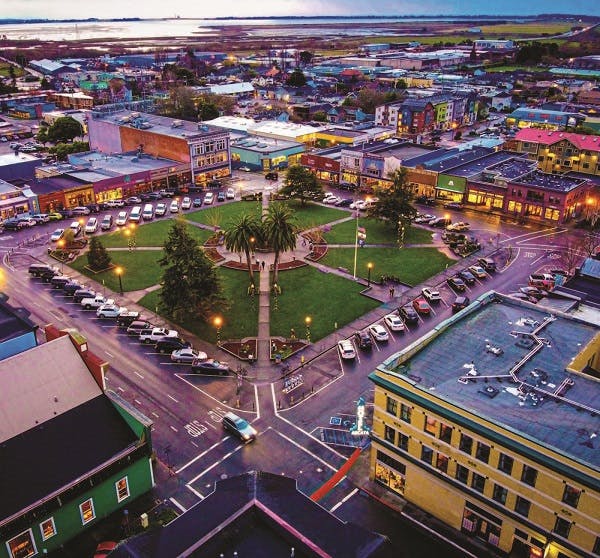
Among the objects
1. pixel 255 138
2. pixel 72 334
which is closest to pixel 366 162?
pixel 255 138

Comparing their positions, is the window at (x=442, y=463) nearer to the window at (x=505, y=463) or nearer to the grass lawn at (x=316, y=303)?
the window at (x=505, y=463)

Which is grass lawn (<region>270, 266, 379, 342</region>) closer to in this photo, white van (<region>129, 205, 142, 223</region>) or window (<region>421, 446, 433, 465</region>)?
window (<region>421, 446, 433, 465</region>)

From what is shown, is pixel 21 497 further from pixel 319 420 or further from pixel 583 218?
pixel 583 218

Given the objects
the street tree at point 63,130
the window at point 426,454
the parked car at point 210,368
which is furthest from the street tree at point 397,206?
the street tree at point 63,130

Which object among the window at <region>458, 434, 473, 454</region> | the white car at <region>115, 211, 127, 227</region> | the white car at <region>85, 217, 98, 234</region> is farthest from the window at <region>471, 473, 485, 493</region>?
the white car at <region>115, 211, 127, 227</region>

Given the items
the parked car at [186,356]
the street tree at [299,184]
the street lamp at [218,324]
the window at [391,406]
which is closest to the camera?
the window at [391,406]

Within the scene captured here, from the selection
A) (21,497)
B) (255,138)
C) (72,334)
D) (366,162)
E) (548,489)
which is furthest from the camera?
(255,138)
